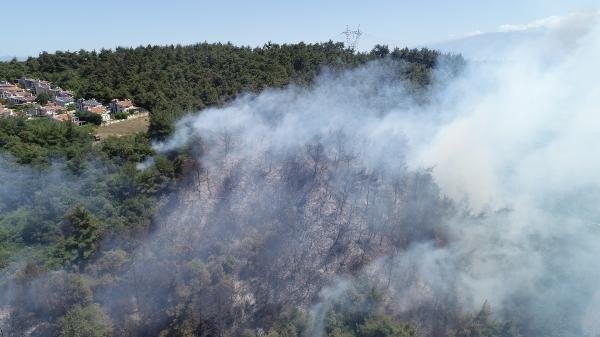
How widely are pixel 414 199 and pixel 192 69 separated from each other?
3128 centimetres

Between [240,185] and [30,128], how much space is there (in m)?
18.3

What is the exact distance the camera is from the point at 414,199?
A: 79.0ft

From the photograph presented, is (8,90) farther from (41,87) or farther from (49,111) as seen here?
(49,111)

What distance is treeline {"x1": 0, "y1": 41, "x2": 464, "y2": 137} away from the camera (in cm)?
3816

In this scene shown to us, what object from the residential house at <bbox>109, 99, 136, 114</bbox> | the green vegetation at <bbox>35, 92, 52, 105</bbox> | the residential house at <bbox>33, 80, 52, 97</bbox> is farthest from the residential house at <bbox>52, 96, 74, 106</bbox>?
the residential house at <bbox>109, 99, 136, 114</bbox>

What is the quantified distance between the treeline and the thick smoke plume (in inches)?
220

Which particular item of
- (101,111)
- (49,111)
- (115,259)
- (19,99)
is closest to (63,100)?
(19,99)

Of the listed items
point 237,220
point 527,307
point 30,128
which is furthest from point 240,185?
point 30,128

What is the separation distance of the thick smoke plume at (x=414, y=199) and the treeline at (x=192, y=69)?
18.3ft

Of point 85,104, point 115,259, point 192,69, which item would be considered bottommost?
point 115,259

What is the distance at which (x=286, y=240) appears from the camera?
74.0ft

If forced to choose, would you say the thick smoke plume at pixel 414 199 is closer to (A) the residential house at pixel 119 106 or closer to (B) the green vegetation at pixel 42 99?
(A) the residential house at pixel 119 106

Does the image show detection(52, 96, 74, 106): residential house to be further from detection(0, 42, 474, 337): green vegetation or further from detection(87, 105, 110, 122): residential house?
detection(0, 42, 474, 337): green vegetation

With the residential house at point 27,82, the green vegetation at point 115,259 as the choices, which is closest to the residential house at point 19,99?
the residential house at point 27,82
